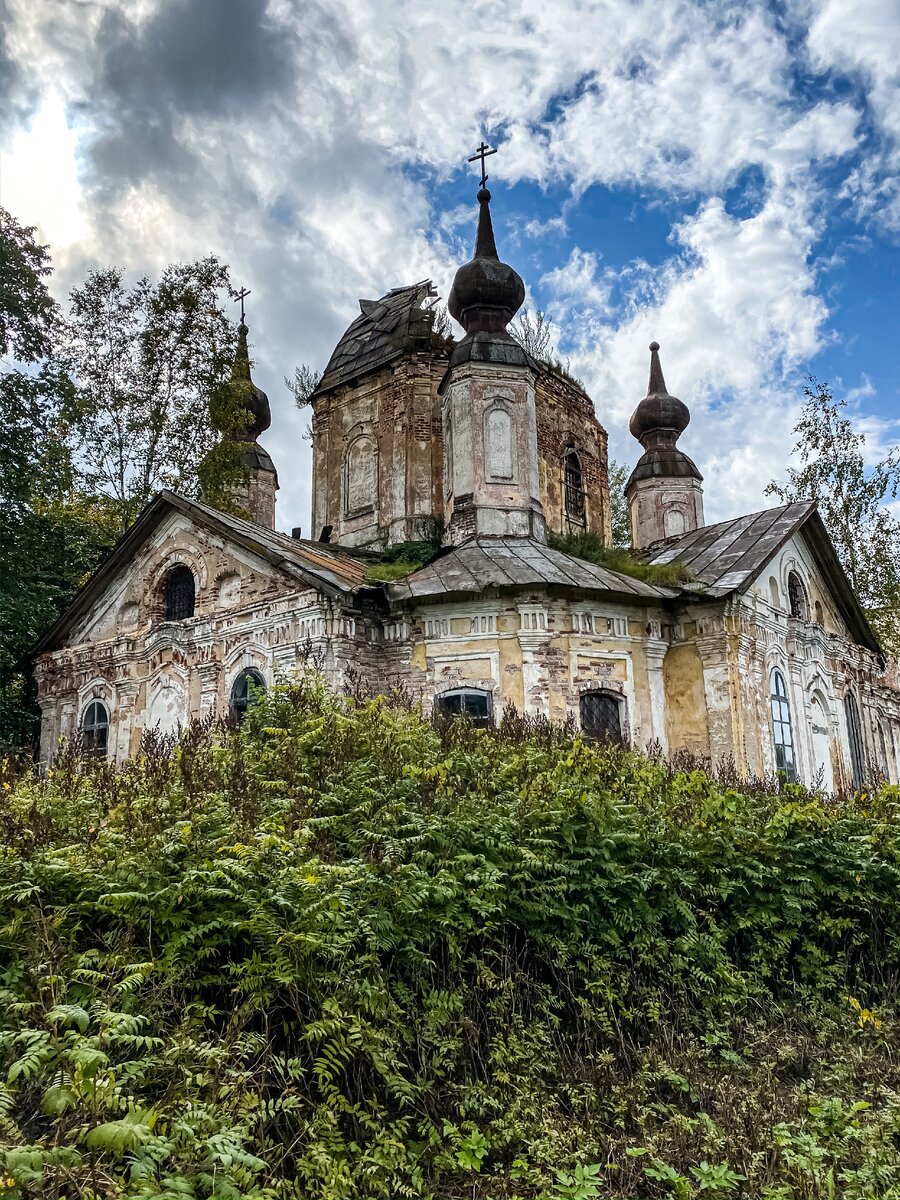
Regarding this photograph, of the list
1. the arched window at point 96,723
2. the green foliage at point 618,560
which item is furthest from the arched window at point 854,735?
the arched window at point 96,723

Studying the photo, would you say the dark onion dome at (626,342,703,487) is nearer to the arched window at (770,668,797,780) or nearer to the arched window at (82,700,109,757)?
the arched window at (770,668,797,780)

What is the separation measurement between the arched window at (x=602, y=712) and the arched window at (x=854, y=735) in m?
6.97

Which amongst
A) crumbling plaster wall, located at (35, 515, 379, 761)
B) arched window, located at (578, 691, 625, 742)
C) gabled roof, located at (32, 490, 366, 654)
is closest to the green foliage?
arched window, located at (578, 691, 625, 742)

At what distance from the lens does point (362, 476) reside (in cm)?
1969

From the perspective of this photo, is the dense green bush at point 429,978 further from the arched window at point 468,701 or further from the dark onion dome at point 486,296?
the dark onion dome at point 486,296

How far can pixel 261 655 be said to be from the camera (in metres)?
14.6

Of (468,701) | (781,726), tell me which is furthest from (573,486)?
(468,701)

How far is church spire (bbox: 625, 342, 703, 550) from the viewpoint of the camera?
2266 centimetres

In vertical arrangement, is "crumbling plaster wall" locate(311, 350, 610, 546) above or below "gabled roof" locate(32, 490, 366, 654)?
above

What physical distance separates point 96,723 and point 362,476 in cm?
709

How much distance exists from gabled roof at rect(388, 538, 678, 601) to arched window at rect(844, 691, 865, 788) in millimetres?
6452

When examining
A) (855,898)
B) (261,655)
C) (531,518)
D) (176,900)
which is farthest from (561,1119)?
(531,518)

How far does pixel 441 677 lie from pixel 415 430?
22.4 ft

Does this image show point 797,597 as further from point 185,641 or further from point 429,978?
point 429,978
